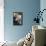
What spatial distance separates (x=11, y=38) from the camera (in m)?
5.53

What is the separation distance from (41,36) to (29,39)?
747 mm

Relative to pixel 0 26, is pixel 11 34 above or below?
below

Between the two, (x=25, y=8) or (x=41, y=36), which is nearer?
(x=41, y=36)

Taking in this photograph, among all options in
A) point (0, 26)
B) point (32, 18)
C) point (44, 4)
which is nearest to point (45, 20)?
point (44, 4)

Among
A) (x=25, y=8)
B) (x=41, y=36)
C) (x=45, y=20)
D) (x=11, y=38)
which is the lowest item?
(x=11, y=38)

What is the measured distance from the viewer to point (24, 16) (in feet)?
18.4

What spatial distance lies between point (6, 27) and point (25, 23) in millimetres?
810

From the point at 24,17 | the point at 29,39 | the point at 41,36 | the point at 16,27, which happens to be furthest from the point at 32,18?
the point at 41,36

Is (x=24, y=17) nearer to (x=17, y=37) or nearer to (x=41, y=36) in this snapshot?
(x=17, y=37)

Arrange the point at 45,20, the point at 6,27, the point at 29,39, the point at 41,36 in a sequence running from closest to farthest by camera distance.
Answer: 1. the point at 41,36
2. the point at 29,39
3. the point at 45,20
4. the point at 6,27

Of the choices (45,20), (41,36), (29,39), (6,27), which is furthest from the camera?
(6,27)

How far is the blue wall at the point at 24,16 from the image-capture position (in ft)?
17.9

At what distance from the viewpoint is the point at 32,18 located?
5.65 metres

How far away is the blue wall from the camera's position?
5.46 metres
